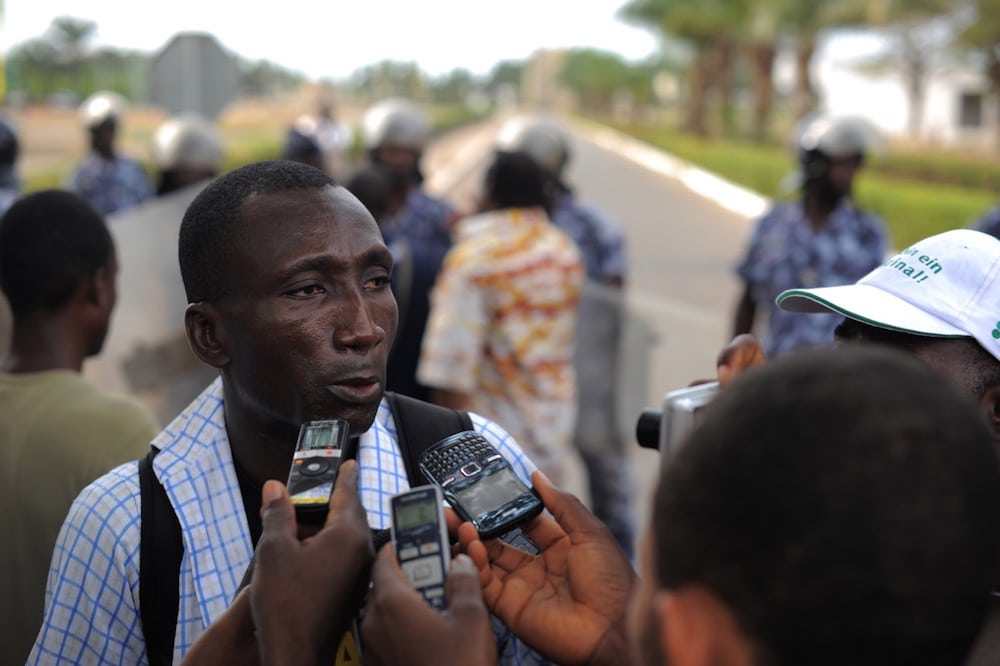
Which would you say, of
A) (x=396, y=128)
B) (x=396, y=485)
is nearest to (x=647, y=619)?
(x=396, y=485)

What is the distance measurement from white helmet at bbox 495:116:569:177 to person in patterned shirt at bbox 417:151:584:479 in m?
1.15

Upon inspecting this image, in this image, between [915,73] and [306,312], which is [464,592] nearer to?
[306,312]

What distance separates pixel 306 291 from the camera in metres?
1.93

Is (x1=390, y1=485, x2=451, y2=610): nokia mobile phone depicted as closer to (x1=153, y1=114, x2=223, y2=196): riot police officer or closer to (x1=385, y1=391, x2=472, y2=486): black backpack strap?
(x1=385, y1=391, x2=472, y2=486): black backpack strap

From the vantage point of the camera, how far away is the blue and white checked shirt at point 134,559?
1773 mm

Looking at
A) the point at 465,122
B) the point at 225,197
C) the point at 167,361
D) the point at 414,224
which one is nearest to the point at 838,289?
the point at 225,197

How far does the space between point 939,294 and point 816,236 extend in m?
3.33

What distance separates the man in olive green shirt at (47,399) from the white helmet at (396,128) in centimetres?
331

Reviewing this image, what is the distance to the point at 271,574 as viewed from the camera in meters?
1.34

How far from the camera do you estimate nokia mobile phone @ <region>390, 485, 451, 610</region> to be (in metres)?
1.34

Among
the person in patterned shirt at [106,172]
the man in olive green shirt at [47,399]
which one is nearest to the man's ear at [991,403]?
the man in olive green shirt at [47,399]

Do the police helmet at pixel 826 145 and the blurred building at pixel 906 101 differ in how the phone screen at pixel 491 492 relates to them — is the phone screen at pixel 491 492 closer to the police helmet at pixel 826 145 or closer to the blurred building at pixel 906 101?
the police helmet at pixel 826 145

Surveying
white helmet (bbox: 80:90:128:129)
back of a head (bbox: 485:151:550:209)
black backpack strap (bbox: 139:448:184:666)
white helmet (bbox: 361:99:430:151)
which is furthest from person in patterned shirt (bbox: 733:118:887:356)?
white helmet (bbox: 80:90:128:129)

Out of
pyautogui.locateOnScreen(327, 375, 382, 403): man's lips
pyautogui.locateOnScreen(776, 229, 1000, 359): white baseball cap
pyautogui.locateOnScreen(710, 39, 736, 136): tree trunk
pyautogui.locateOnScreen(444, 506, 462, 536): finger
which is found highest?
pyautogui.locateOnScreen(776, 229, 1000, 359): white baseball cap
